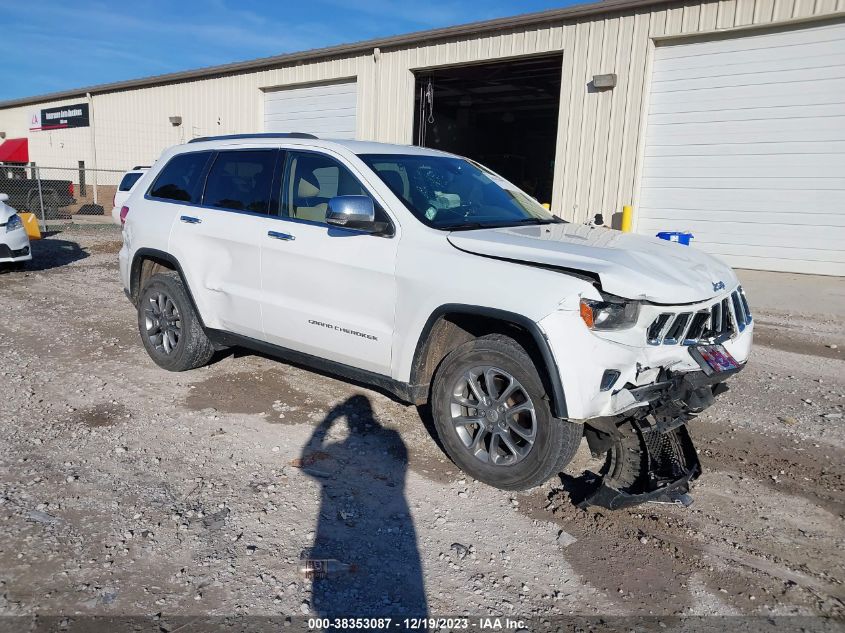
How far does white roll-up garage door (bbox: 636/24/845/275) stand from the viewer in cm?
1101

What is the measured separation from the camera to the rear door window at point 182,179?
17.9ft

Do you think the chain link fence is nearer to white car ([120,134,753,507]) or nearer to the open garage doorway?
the open garage doorway

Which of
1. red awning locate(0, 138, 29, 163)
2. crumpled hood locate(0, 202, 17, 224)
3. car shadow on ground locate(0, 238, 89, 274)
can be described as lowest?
car shadow on ground locate(0, 238, 89, 274)

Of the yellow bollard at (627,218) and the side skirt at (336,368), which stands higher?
the yellow bollard at (627,218)

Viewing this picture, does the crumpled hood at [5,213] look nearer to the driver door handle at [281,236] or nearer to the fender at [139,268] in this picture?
the fender at [139,268]

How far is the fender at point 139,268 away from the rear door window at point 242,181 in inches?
22.4

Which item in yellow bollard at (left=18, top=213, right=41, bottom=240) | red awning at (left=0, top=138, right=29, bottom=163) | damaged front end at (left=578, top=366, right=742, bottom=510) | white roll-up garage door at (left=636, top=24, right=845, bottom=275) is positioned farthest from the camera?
red awning at (left=0, top=138, right=29, bottom=163)

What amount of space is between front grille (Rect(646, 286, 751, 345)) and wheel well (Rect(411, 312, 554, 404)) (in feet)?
2.12

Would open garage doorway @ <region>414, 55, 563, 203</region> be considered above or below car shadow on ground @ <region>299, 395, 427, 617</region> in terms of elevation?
above

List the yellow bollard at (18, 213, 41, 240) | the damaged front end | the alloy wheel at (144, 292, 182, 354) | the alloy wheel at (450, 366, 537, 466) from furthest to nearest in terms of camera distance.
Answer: the yellow bollard at (18, 213, 41, 240), the alloy wheel at (144, 292, 182, 354), the alloy wheel at (450, 366, 537, 466), the damaged front end

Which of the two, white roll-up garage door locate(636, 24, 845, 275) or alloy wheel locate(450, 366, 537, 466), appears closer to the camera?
alloy wheel locate(450, 366, 537, 466)

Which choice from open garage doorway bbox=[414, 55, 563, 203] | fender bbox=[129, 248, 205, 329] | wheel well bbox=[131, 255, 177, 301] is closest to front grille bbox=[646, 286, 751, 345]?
fender bbox=[129, 248, 205, 329]

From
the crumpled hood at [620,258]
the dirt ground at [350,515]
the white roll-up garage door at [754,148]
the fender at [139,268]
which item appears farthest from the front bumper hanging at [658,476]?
the white roll-up garage door at [754,148]

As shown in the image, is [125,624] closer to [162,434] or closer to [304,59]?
[162,434]
